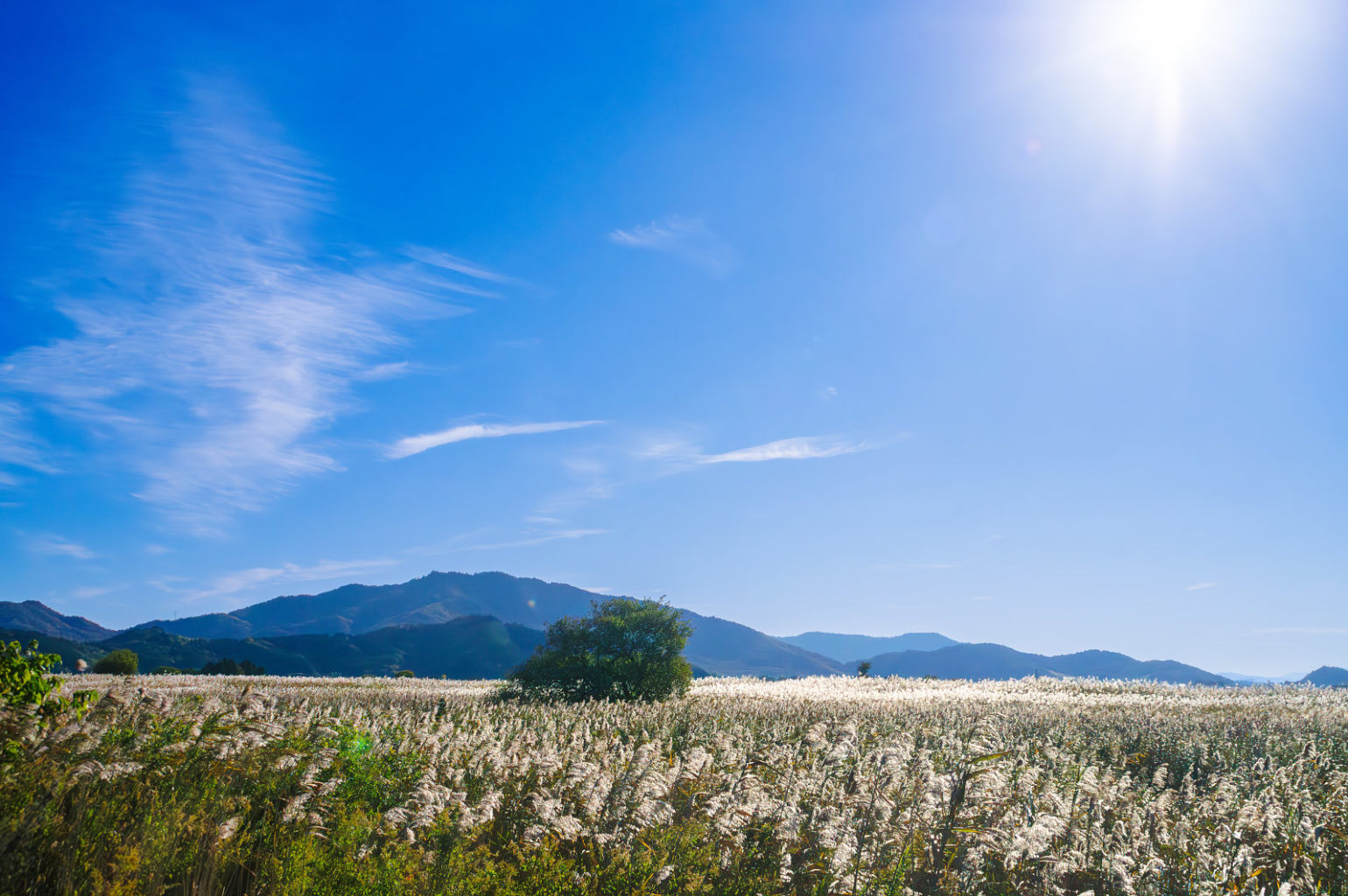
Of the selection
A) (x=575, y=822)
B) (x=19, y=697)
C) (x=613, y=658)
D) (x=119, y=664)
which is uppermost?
(x=19, y=697)

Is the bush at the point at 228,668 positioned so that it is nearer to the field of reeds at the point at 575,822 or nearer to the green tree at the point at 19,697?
the field of reeds at the point at 575,822

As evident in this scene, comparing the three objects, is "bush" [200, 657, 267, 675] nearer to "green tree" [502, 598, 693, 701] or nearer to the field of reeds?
"green tree" [502, 598, 693, 701]

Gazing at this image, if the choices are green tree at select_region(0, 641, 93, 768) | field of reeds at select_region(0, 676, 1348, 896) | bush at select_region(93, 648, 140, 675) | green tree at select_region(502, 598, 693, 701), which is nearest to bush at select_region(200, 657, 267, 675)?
bush at select_region(93, 648, 140, 675)

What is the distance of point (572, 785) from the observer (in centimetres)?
759

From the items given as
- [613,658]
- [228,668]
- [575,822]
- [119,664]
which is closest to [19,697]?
[575,822]

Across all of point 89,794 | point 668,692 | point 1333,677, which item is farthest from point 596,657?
point 1333,677

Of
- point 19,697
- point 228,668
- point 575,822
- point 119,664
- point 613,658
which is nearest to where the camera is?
point 19,697

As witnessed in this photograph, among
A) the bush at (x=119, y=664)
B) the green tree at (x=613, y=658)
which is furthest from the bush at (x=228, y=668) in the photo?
the green tree at (x=613, y=658)

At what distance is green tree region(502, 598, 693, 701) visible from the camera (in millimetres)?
27656

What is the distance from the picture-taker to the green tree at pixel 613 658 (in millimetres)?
27656

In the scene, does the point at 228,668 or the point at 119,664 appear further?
the point at 228,668

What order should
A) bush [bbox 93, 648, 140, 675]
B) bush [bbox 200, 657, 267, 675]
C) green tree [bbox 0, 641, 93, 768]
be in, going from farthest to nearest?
bush [bbox 200, 657, 267, 675] < bush [bbox 93, 648, 140, 675] < green tree [bbox 0, 641, 93, 768]

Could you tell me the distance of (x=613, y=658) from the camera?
28.1 meters

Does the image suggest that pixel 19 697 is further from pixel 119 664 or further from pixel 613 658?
pixel 119 664
